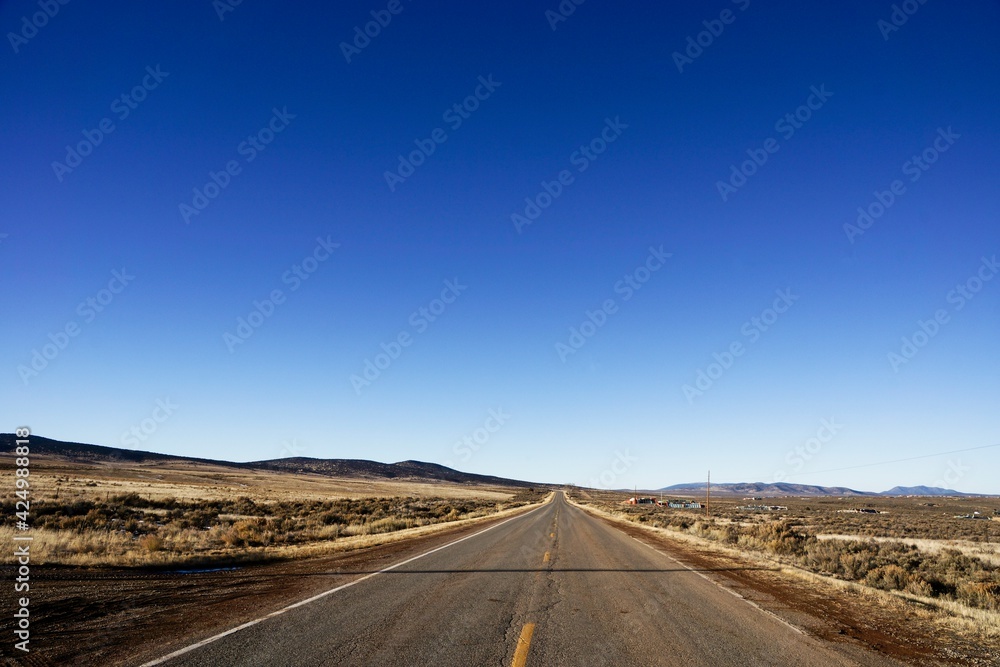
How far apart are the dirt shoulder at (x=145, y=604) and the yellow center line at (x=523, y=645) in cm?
391

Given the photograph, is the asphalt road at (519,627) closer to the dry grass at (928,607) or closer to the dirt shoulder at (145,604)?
the dirt shoulder at (145,604)

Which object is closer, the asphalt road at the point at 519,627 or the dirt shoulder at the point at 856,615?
the asphalt road at the point at 519,627

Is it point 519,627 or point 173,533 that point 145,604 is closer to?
point 519,627

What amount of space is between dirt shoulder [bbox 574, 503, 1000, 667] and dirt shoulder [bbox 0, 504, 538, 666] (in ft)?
27.6

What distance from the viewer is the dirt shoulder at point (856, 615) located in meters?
7.04

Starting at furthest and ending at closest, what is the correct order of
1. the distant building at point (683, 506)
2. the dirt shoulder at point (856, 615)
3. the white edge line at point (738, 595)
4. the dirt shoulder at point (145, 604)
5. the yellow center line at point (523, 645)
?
the distant building at point (683, 506), the white edge line at point (738, 595), the dirt shoulder at point (856, 615), the dirt shoulder at point (145, 604), the yellow center line at point (523, 645)

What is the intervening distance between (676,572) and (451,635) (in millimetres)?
8641

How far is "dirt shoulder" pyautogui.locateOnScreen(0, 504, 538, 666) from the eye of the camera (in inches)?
240

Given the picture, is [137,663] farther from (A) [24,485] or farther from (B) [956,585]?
(B) [956,585]

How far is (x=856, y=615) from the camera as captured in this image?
29.4ft

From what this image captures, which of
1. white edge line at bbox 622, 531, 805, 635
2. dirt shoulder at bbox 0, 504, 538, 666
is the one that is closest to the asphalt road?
white edge line at bbox 622, 531, 805, 635

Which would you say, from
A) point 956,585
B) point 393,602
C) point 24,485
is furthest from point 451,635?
point 956,585

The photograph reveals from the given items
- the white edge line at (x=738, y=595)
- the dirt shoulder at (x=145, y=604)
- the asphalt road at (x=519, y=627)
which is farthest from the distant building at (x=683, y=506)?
the dirt shoulder at (x=145, y=604)

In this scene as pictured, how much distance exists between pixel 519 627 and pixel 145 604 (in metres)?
5.99
